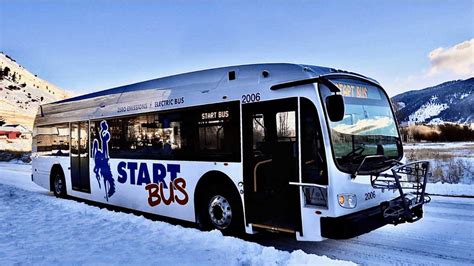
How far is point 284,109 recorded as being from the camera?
235 inches

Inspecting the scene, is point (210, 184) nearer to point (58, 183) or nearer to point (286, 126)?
point (286, 126)

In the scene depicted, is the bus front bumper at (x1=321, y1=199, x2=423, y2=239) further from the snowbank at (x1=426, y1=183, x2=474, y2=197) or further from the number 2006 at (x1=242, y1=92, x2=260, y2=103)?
the snowbank at (x1=426, y1=183, x2=474, y2=197)

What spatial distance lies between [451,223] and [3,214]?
944 centimetres

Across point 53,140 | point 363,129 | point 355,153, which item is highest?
point 53,140

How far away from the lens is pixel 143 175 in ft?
28.6

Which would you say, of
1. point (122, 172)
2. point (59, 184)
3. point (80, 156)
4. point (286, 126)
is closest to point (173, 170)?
point (122, 172)

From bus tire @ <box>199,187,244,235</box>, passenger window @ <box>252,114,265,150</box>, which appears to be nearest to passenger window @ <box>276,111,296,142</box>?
passenger window @ <box>252,114,265,150</box>

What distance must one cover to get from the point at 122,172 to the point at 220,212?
3417 millimetres

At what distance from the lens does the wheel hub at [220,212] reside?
6895mm

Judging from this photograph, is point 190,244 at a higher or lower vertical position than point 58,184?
lower

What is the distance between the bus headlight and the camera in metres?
5.34

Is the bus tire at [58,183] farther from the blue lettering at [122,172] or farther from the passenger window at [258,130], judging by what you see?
the passenger window at [258,130]

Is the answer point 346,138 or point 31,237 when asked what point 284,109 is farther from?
point 31,237

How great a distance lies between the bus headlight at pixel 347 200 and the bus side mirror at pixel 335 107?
1053 millimetres
